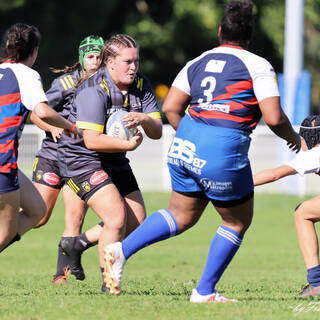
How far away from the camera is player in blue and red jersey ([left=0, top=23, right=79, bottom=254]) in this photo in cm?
659

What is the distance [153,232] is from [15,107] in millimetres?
1457

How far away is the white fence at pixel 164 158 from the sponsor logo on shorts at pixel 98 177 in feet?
47.7

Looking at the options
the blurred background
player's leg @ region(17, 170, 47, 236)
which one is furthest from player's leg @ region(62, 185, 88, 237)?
the blurred background

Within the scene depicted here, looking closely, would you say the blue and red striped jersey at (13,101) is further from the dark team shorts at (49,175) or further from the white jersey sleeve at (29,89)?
the dark team shorts at (49,175)

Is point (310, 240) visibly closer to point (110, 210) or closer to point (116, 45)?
point (110, 210)

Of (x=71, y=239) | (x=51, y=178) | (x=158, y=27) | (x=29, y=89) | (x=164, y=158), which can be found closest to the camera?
(x=29, y=89)

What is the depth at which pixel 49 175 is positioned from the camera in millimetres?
8750

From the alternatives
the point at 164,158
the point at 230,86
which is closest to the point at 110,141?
the point at 230,86

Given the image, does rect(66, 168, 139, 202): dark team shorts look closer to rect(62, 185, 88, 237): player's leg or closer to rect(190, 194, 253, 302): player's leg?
rect(62, 185, 88, 237): player's leg

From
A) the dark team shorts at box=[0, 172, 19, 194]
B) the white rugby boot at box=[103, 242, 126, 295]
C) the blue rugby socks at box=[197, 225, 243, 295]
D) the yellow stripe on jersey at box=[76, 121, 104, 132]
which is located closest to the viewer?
the blue rugby socks at box=[197, 225, 243, 295]

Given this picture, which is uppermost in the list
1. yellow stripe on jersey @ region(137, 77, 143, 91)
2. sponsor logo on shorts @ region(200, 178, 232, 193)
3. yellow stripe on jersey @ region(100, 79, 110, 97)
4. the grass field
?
yellow stripe on jersey @ region(100, 79, 110, 97)

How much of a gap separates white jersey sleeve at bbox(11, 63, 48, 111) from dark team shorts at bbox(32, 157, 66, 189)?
220 centimetres

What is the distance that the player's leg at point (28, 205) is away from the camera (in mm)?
7047

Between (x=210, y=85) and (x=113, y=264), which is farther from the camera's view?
(x=113, y=264)
